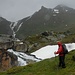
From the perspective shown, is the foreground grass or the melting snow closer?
the foreground grass

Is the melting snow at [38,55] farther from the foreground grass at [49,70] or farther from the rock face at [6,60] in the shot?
the foreground grass at [49,70]

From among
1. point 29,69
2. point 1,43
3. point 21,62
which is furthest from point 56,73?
point 1,43

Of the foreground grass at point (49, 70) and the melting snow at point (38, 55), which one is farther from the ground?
the foreground grass at point (49, 70)

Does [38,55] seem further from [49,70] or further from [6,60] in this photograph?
[49,70]

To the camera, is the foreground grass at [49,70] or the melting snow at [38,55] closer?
the foreground grass at [49,70]

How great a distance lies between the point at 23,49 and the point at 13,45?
6.49m

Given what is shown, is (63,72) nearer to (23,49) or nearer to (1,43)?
(1,43)

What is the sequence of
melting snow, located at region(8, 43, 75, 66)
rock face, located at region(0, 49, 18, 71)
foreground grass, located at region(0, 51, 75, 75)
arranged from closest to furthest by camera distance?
foreground grass, located at region(0, 51, 75, 75), rock face, located at region(0, 49, 18, 71), melting snow, located at region(8, 43, 75, 66)

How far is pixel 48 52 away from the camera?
87625 mm

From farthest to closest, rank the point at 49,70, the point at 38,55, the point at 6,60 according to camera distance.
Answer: the point at 38,55
the point at 6,60
the point at 49,70

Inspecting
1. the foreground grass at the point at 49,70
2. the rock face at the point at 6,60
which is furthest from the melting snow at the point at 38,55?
the foreground grass at the point at 49,70

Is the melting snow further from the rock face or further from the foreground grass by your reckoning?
the foreground grass

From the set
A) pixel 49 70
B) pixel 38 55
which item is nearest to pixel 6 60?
pixel 38 55

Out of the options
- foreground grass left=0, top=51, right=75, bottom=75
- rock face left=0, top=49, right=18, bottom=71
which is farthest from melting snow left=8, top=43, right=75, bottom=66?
foreground grass left=0, top=51, right=75, bottom=75
